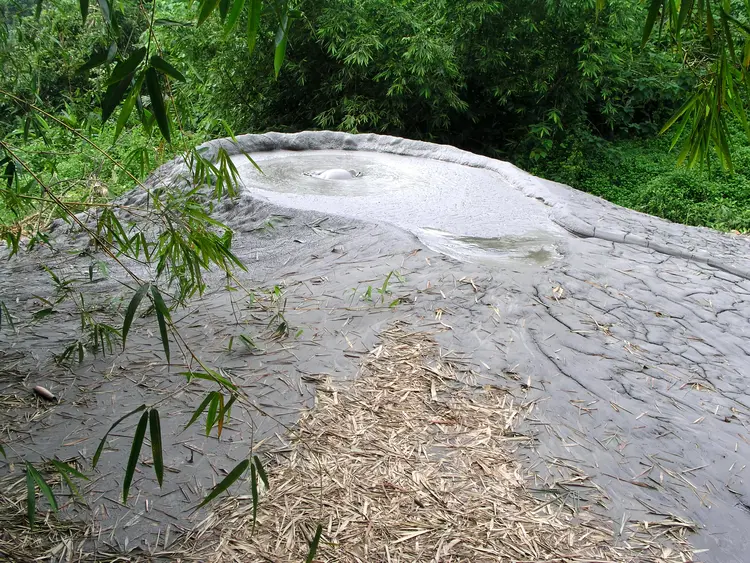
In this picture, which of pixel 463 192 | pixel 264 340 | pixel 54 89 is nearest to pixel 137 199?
pixel 463 192

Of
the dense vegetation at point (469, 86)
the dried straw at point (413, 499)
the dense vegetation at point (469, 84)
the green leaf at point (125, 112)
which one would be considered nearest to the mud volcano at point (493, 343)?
the dried straw at point (413, 499)

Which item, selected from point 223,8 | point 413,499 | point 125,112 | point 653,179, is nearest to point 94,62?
point 125,112

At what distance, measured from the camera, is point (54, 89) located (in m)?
8.99

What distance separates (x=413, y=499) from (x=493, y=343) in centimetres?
86

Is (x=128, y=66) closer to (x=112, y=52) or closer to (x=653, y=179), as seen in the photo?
(x=112, y=52)

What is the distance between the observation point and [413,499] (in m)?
1.81

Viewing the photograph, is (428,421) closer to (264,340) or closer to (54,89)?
(264,340)

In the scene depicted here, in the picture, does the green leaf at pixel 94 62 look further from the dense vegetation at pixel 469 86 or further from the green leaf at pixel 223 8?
the dense vegetation at pixel 469 86

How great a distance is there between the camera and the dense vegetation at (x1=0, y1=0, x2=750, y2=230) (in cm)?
703

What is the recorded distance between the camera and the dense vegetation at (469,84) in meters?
7.03

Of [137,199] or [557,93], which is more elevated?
[557,93]

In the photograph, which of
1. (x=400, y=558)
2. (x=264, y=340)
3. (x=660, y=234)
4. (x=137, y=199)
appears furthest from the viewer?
(x=137, y=199)

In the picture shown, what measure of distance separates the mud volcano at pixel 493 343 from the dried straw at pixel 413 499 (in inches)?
2.7

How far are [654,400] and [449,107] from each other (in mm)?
6511
